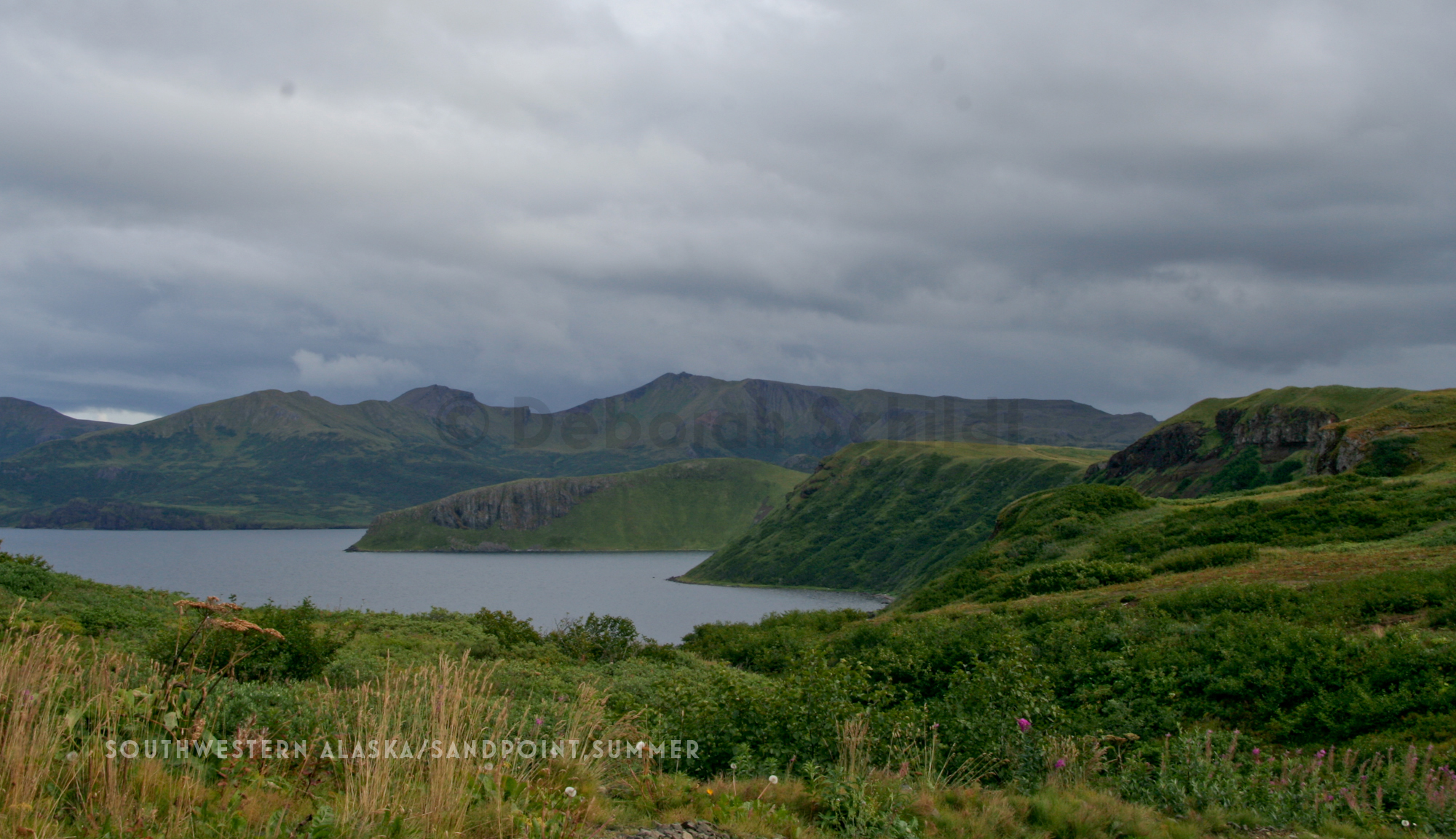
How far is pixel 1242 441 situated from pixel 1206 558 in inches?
3346

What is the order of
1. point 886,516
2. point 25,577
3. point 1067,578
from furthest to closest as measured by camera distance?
point 886,516
point 1067,578
point 25,577

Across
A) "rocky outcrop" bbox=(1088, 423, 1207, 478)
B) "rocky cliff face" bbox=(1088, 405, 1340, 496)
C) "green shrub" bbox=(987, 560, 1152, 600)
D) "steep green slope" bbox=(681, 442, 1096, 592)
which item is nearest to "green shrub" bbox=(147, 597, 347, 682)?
"green shrub" bbox=(987, 560, 1152, 600)

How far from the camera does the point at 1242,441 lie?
308 ft

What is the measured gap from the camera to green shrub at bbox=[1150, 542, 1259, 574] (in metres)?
22.4

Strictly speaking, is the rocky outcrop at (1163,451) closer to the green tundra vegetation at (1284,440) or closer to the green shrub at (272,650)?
the green tundra vegetation at (1284,440)

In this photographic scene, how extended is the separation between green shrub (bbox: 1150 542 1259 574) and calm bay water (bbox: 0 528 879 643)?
5360 centimetres

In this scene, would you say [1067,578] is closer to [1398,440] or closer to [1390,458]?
[1390,458]

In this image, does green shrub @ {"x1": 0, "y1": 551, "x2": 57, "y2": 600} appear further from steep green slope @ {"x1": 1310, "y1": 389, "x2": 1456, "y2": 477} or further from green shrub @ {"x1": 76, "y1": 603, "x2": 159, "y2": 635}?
steep green slope @ {"x1": 1310, "y1": 389, "x2": 1456, "y2": 477}

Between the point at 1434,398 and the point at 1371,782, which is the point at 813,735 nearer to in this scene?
the point at 1371,782

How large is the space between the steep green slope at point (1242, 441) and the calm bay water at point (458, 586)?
44.5m

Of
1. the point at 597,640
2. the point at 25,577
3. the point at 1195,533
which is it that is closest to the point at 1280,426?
the point at 1195,533

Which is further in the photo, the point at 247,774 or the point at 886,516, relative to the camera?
the point at 886,516

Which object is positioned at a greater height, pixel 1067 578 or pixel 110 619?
pixel 1067 578

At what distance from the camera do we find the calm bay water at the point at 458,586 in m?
98.1
